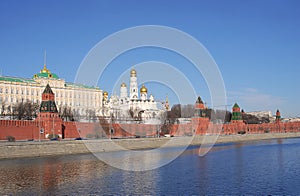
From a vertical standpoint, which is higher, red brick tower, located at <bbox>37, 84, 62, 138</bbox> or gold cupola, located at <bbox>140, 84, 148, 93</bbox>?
gold cupola, located at <bbox>140, 84, 148, 93</bbox>

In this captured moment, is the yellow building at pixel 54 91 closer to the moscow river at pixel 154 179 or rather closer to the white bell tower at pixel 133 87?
the white bell tower at pixel 133 87

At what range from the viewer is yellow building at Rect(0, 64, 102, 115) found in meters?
59.1

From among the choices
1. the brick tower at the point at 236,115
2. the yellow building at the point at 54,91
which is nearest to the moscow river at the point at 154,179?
the yellow building at the point at 54,91

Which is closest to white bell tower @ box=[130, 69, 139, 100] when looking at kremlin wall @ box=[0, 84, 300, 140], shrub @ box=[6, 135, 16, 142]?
kremlin wall @ box=[0, 84, 300, 140]

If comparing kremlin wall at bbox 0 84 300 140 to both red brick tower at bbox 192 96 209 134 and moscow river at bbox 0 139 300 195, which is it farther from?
moscow river at bbox 0 139 300 195

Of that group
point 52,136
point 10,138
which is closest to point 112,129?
point 52,136

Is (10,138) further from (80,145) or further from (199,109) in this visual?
(199,109)

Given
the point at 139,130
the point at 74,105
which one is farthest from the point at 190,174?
the point at 74,105

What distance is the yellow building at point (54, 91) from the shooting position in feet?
194

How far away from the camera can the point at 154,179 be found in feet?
55.5

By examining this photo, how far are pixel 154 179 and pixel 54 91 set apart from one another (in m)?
50.9

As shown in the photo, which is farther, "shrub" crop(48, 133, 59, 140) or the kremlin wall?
"shrub" crop(48, 133, 59, 140)

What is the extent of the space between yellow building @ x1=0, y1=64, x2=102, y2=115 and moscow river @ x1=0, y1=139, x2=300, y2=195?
38.9 m

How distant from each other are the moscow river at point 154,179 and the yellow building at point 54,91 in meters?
38.9
